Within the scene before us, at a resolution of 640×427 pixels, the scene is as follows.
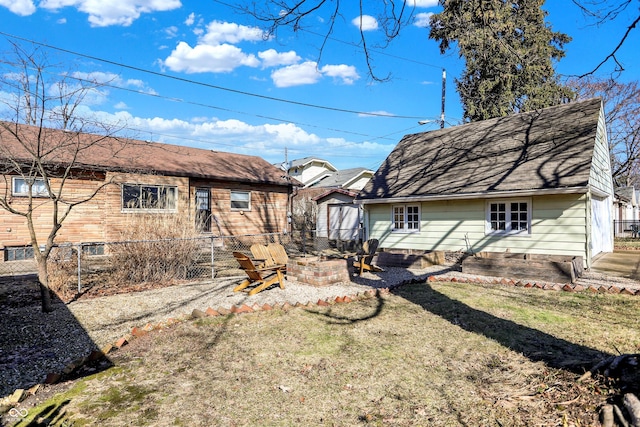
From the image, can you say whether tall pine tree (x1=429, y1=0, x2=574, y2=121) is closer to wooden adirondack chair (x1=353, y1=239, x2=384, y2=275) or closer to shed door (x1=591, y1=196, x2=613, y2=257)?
shed door (x1=591, y1=196, x2=613, y2=257)

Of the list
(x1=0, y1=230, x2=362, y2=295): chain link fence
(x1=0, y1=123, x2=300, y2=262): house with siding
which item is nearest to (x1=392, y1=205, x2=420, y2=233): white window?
(x1=0, y1=230, x2=362, y2=295): chain link fence

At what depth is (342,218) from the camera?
23.3m

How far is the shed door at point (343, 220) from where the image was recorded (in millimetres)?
22391

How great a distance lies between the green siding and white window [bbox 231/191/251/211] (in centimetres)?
681

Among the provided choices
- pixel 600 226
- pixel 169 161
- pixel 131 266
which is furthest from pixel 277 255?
pixel 600 226

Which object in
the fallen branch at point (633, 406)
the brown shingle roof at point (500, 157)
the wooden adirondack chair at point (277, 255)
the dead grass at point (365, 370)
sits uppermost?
the brown shingle roof at point (500, 157)

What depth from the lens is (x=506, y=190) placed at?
11.0m

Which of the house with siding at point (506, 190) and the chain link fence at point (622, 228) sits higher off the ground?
the house with siding at point (506, 190)

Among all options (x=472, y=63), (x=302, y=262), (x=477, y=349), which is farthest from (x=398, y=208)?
(x=472, y=63)

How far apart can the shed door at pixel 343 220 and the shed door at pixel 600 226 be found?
1161 cm

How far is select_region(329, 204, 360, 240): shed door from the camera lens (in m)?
22.4

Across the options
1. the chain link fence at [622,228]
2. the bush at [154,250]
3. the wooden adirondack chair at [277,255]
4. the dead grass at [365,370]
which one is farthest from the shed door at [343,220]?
the chain link fence at [622,228]

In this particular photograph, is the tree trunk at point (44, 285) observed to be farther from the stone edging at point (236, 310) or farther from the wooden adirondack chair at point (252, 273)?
the wooden adirondack chair at point (252, 273)

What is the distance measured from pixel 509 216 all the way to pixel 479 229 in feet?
3.16
